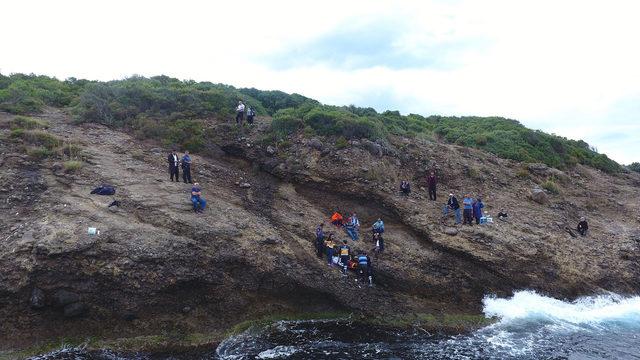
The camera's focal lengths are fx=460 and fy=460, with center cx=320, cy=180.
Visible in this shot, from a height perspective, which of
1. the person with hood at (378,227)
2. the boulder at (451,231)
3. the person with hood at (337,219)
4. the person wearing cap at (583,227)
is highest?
the person with hood at (337,219)

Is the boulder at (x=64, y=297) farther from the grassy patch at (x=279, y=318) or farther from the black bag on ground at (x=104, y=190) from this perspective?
the grassy patch at (x=279, y=318)

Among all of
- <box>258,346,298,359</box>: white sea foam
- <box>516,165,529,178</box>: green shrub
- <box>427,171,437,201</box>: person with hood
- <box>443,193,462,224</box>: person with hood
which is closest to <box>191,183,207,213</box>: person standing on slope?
<box>258,346,298,359</box>: white sea foam

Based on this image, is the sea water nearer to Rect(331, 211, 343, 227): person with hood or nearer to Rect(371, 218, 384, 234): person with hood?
Rect(371, 218, 384, 234): person with hood

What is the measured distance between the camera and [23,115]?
23172 mm

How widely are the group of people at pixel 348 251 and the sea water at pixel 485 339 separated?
90.7 inches

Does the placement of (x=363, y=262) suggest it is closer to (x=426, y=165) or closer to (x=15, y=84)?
(x=426, y=165)

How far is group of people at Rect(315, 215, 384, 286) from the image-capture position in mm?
18266

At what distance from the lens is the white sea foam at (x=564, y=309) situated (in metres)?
18.4

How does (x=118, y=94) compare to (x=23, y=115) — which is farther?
(x=118, y=94)

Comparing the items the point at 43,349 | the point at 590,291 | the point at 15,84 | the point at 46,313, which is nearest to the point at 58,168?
the point at 46,313

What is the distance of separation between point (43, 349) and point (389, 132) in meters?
21.6

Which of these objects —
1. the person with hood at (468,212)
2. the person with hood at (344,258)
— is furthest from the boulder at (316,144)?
the person with hood at (468,212)

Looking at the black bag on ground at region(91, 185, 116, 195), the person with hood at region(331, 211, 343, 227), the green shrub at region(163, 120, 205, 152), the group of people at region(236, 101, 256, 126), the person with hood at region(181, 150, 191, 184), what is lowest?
the person with hood at region(331, 211, 343, 227)

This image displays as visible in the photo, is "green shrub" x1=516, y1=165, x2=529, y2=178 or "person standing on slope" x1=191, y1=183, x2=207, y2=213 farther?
"green shrub" x1=516, y1=165, x2=529, y2=178
